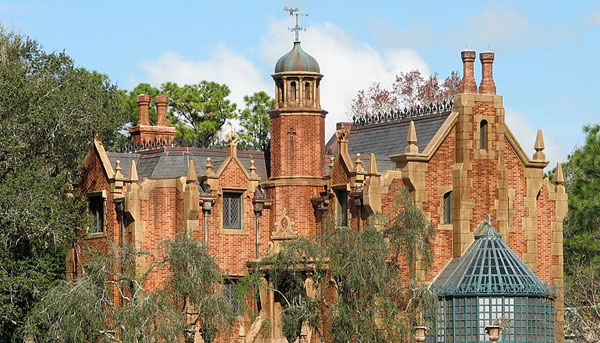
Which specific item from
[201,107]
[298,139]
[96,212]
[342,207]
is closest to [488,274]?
[342,207]

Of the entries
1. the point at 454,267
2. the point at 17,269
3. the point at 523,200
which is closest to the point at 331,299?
the point at 454,267

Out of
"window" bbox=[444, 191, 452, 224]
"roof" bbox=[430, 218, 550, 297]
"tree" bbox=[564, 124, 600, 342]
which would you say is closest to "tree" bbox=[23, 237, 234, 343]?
"roof" bbox=[430, 218, 550, 297]

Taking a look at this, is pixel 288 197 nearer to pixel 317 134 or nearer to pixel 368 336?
pixel 317 134

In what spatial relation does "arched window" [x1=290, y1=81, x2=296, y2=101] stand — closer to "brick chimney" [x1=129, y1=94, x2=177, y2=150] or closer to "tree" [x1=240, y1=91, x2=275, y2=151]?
"brick chimney" [x1=129, y1=94, x2=177, y2=150]

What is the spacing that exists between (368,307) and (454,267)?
16.8 feet

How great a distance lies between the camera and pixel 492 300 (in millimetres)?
46938

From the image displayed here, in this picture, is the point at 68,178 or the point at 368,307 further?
the point at 68,178

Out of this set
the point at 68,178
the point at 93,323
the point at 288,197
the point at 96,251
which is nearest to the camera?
the point at 93,323

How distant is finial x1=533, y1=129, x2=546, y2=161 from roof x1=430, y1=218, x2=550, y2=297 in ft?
12.3

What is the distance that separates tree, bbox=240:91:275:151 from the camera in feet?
250

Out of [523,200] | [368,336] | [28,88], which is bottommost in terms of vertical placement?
[368,336]

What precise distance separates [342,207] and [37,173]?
10526mm

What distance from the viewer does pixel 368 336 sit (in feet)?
144

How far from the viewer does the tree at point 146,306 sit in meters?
42.1
